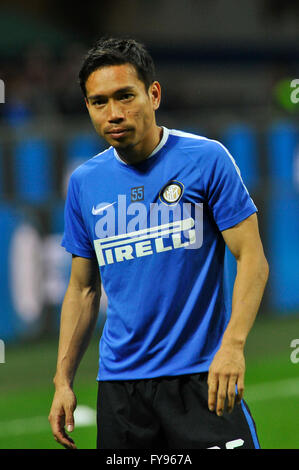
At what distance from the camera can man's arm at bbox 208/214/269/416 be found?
319 centimetres

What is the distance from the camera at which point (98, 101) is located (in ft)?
11.2

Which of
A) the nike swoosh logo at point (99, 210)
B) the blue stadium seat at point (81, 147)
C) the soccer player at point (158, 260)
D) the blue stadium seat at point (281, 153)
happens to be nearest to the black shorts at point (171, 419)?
the soccer player at point (158, 260)

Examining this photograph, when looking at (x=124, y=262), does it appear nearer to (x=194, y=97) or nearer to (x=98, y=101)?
(x=98, y=101)

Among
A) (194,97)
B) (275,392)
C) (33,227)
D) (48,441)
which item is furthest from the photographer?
(194,97)

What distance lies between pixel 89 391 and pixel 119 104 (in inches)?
191

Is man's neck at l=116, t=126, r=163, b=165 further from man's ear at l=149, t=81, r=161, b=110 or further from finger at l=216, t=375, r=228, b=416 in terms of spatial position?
finger at l=216, t=375, r=228, b=416

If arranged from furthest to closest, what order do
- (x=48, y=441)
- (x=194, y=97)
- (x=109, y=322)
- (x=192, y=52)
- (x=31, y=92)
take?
1. (x=192, y=52)
2. (x=194, y=97)
3. (x=31, y=92)
4. (x=48, y=441)
5. (x=109, y=322)

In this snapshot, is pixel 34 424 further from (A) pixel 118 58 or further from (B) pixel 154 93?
(A) pixel 118 58

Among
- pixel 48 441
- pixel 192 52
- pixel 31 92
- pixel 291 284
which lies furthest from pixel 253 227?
pixel 192 52

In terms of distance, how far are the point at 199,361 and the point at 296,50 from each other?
76.6ft

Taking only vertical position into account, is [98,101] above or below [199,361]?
above

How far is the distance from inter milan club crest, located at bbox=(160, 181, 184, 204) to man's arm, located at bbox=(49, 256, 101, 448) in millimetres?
489

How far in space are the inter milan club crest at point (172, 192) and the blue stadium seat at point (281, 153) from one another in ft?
25.4

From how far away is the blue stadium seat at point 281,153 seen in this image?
1109 centimetres
